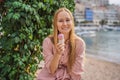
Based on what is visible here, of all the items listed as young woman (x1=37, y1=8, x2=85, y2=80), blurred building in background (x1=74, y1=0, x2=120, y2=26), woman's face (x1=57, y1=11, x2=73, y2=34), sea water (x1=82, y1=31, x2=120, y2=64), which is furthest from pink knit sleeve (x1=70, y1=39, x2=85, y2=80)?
blurred building in background (x1=74, y1=0, x2=120, y2=26)

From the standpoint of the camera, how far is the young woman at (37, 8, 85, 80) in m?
2.38

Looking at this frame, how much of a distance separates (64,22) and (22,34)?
108cm

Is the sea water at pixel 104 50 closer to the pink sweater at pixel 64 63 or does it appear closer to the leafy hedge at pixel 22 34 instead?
the leafy hedge at pixel 22 34

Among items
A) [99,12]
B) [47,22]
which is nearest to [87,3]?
[99,12]

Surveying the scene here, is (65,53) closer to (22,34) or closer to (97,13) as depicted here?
(22,34)

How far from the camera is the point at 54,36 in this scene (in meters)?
2.41

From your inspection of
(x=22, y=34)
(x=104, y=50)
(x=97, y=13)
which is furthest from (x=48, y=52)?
(x=97, y=13)

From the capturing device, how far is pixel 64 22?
241 centimetres

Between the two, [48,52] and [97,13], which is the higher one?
[48,52]

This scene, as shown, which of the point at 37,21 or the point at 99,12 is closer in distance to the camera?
the point at 37,21

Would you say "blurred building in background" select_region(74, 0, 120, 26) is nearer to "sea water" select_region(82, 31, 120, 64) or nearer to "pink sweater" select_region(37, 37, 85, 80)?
"sea water" select_region(82, 31, 120, 64)

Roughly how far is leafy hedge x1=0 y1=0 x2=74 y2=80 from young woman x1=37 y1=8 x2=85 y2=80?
946 millimetres

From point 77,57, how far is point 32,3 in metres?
1.33

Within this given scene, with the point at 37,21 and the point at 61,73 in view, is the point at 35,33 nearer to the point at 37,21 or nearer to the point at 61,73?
the point at 37,21
